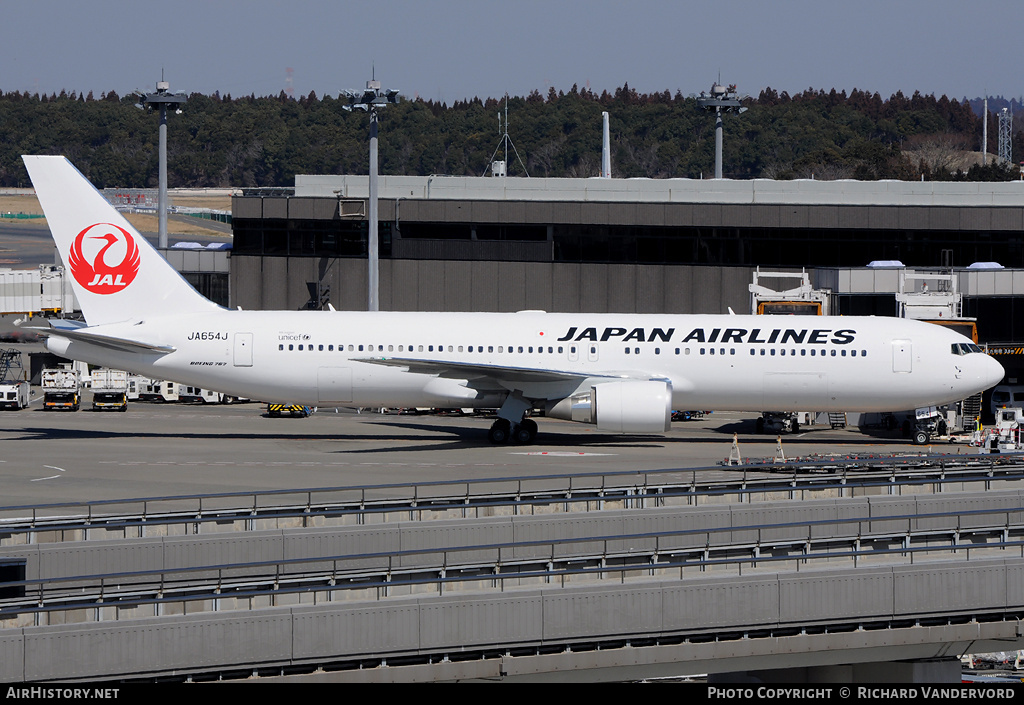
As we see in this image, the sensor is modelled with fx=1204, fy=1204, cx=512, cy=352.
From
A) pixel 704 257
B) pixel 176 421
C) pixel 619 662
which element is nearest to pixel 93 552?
pixel 619 662

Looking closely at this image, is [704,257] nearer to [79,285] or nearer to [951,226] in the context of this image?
[951,226]

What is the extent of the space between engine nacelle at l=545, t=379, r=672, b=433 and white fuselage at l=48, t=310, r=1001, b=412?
43.8 inches

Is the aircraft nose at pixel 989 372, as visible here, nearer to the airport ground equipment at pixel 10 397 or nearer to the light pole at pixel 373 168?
the light pole at pixel 373 168

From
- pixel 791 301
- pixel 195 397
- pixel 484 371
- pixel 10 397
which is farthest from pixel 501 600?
pixel 10 397

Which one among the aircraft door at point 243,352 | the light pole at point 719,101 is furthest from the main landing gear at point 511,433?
the light pole at point 719,101

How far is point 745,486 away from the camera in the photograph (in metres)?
28.7

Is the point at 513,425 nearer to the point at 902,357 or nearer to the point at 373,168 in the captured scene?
the point at 902,357

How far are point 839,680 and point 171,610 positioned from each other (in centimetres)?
1187

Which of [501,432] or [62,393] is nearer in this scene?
[501,432]

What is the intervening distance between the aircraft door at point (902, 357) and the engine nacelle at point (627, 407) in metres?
8.10

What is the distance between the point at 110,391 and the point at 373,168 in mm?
16994

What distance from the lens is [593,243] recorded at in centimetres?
6444

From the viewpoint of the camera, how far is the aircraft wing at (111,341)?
41438mm

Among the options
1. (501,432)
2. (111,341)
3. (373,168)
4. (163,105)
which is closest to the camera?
(111,341)
